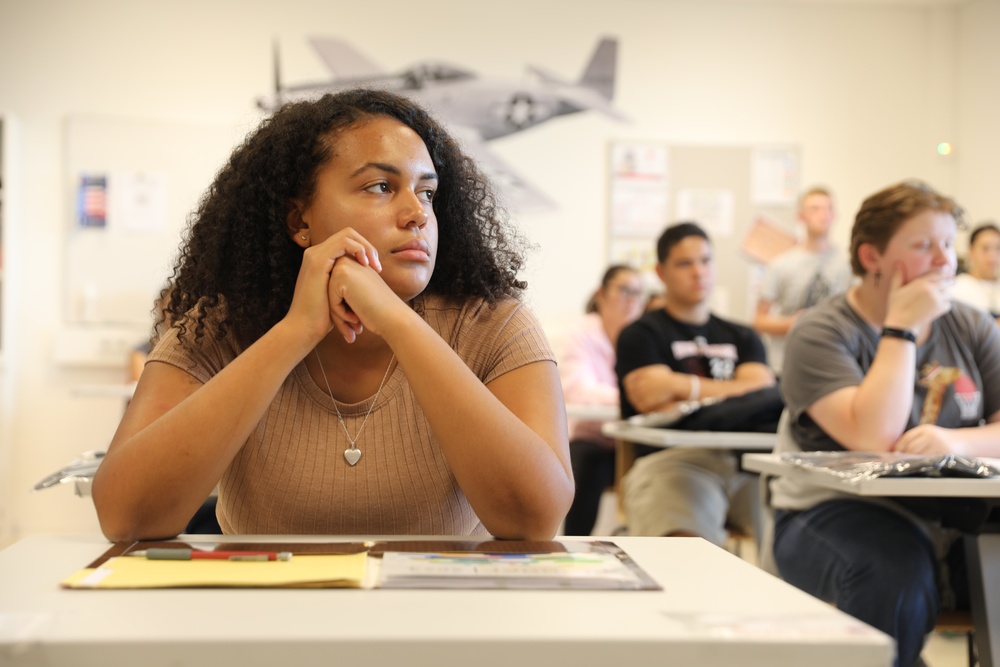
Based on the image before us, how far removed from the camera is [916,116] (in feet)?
20.1

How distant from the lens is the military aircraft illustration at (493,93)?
18.9 ft

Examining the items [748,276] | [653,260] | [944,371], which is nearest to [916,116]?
[748,276]

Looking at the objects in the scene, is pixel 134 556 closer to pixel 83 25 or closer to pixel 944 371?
pixel 944 371

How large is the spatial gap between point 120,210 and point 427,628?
5.32 m

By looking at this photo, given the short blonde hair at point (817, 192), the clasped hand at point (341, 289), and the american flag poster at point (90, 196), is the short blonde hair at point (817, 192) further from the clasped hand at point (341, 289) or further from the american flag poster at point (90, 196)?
the clasped hand at point (341, 289)

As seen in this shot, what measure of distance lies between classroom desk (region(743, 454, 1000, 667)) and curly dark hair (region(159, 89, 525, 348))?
0.59 m

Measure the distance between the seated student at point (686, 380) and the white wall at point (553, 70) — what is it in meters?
1.87

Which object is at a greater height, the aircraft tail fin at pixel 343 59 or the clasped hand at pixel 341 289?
the aircraft tail fin at pixel 343 59

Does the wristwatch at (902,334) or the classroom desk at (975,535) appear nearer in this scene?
the classroom desk at (975,535)

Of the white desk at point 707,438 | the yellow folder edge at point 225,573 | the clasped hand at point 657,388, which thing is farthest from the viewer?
the clasped hand at point 657,388

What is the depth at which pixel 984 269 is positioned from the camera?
5309 millimetres

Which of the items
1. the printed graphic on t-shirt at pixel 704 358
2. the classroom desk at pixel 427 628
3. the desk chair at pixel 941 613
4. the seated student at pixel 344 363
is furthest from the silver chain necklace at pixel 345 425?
the printed graphic on t-shirt at pixel 704 358

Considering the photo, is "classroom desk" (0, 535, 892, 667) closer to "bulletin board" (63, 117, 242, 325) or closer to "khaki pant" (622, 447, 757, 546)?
"khaki pant" (622, 447, 757, 546)

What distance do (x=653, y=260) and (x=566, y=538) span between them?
489 cm
